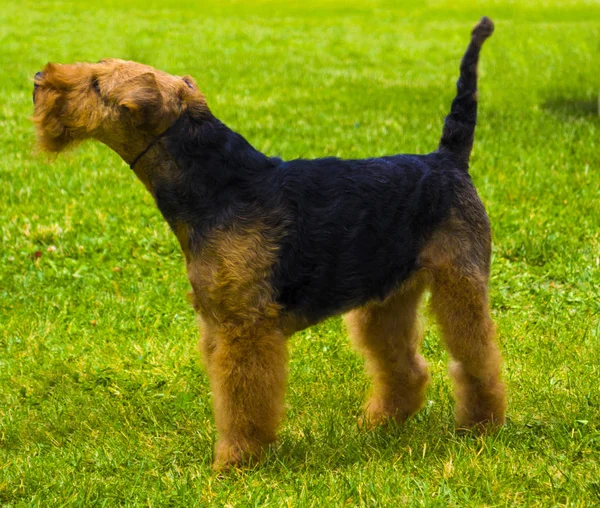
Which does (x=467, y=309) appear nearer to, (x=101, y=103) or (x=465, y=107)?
(x=465, y=107)

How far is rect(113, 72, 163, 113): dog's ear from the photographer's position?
3.01m

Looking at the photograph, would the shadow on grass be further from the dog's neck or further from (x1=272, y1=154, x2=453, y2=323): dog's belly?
the dog's neck

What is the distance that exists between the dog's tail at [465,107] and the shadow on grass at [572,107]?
5.99 meters

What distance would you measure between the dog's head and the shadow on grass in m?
7.12

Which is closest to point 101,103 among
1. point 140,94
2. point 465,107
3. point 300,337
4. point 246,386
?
point 140,94

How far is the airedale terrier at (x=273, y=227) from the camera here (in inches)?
123

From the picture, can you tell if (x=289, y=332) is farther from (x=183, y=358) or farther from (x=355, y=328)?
(x=183, y=358)

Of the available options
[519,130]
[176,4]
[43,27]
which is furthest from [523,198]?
[176,4]

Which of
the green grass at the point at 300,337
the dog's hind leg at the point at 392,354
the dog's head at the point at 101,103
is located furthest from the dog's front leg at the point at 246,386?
the dog's head at the point at 101,103

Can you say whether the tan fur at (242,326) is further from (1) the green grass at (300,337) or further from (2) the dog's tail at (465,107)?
(2) the dog's tail at (465,107)

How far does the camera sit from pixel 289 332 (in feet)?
11.1

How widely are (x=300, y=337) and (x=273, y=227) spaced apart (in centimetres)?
172

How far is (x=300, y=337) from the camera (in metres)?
4.87

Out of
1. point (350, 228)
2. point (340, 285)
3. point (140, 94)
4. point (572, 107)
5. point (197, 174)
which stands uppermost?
point (140, 94)
